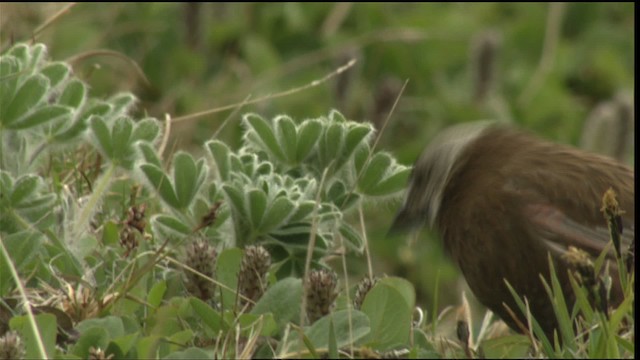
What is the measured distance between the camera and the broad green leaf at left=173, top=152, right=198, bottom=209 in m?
3.54

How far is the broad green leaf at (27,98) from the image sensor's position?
3607 mm

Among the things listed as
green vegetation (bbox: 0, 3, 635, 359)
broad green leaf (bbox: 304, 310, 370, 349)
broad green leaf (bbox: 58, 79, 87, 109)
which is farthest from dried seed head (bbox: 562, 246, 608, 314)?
broad green leaf (bbox: 58, 79, 87, 109)

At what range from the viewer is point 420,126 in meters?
8.33

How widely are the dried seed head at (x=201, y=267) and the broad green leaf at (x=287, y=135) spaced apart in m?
0.41

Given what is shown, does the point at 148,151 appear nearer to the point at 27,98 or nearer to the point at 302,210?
the point at 27,98

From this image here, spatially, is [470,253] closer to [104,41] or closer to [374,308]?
[374,308]

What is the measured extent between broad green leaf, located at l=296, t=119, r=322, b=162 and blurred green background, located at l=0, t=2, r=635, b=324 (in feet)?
11.2

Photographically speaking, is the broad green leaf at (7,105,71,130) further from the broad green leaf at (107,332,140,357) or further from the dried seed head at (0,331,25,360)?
the dried seed head at (0,331,25,360)

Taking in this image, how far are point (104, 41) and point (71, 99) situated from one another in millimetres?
4116

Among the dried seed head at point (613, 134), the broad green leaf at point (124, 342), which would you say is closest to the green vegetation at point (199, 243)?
the broad green leaf at point (124, 342)

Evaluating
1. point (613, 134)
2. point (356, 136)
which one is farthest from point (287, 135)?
point (613, 134)

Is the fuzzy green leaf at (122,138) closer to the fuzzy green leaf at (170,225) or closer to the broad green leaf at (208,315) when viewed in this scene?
the fuzzy green leaf at (170,225)

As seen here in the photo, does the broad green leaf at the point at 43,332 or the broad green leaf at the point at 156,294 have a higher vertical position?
the broad green leaf at the point at 43,332

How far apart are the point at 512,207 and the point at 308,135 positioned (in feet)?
2.79
